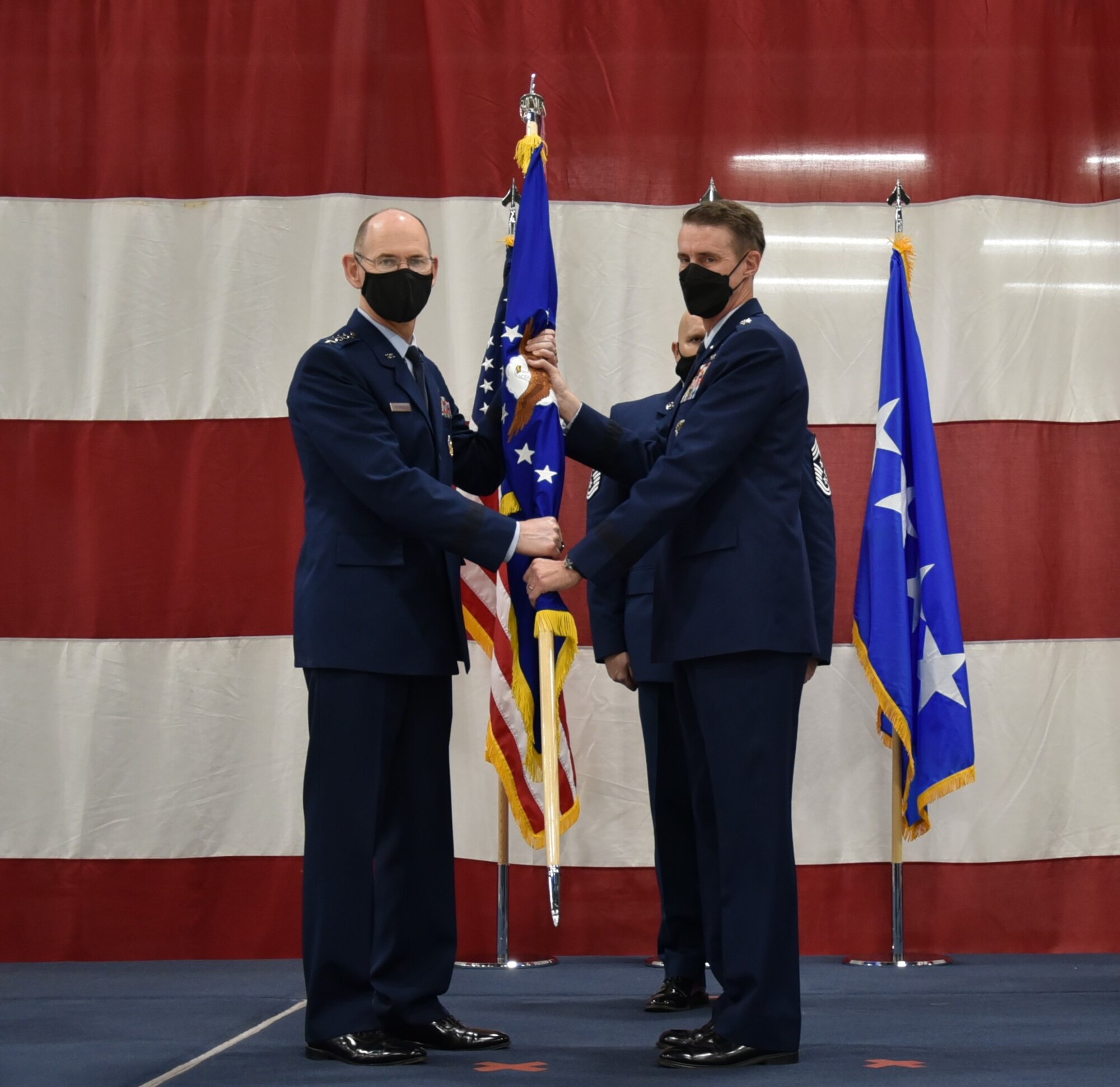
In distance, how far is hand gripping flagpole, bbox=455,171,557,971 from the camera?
3660mm

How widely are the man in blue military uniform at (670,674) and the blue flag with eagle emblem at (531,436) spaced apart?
0.22m

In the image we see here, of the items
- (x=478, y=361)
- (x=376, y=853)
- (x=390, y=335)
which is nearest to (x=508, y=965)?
(x=376, y=853)

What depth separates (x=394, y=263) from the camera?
2521mm

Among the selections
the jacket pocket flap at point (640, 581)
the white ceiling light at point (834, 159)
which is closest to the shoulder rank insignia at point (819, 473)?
the jacket pocket flap at point (640, 581)

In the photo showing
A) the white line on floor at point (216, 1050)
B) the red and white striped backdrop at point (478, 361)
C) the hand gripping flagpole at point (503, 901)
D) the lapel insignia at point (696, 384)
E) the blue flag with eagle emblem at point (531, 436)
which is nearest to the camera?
Answer: the white line on floor at point (216, 1050)

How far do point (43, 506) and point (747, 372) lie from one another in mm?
2471

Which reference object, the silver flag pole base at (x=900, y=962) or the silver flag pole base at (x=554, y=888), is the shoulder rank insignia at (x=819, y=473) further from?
the silver flag pole base at (x=900, y=962)

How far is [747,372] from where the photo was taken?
2.36 m

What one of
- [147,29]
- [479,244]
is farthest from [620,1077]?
[147,29]

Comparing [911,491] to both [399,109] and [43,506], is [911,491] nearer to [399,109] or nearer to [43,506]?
[399,109]

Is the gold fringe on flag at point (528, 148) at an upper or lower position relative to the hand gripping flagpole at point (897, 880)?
upper

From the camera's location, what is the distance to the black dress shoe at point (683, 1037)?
7.47 ft

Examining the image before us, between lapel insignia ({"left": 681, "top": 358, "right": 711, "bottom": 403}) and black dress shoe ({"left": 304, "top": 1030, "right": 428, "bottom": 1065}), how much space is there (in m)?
1.22

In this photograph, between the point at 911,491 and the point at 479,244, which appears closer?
the point at 911,491
